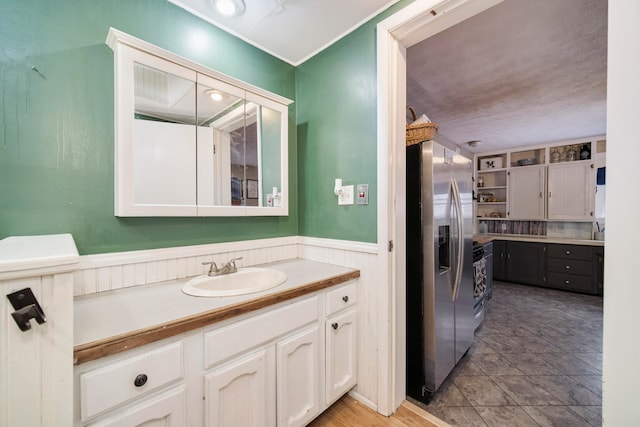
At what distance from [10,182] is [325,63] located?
71.0 inches

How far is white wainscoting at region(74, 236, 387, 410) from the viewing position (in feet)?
3.90

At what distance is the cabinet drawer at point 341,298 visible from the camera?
4.75 ft

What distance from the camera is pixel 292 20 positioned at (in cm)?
156

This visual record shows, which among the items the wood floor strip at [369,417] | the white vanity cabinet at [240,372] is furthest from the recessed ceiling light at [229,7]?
the wood floor strip at [369,417]

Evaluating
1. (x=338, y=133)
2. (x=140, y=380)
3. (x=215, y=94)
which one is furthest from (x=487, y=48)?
(x=140, y=380)

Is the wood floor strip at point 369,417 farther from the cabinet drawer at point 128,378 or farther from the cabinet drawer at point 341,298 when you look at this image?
the cabinet drawer at point 128,378

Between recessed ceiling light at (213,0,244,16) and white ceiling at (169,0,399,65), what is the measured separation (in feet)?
0.12

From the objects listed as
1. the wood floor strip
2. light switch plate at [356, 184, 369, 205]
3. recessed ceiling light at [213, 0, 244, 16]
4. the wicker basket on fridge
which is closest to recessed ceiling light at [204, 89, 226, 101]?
recessed ceiling light at [213, 0, 244, 16]

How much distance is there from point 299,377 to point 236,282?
612 millimetres

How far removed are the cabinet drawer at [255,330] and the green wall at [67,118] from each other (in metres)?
0.67

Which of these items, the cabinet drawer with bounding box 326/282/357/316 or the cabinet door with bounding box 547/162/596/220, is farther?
the cabinet door with bounding box 547/162/596/220

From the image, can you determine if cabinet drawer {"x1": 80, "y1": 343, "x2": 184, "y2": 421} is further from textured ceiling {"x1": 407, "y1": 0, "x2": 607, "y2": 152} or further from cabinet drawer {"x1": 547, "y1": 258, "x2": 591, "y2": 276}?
cabinet drawer {"x1": 547, "y1": 258, "x2": 591, "y2": 276}

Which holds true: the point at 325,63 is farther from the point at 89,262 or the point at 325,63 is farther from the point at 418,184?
the point at 89,262

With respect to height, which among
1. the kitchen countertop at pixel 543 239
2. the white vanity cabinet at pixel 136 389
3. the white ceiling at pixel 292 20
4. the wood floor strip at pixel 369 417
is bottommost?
the wood floor strip at pixel 369 417
